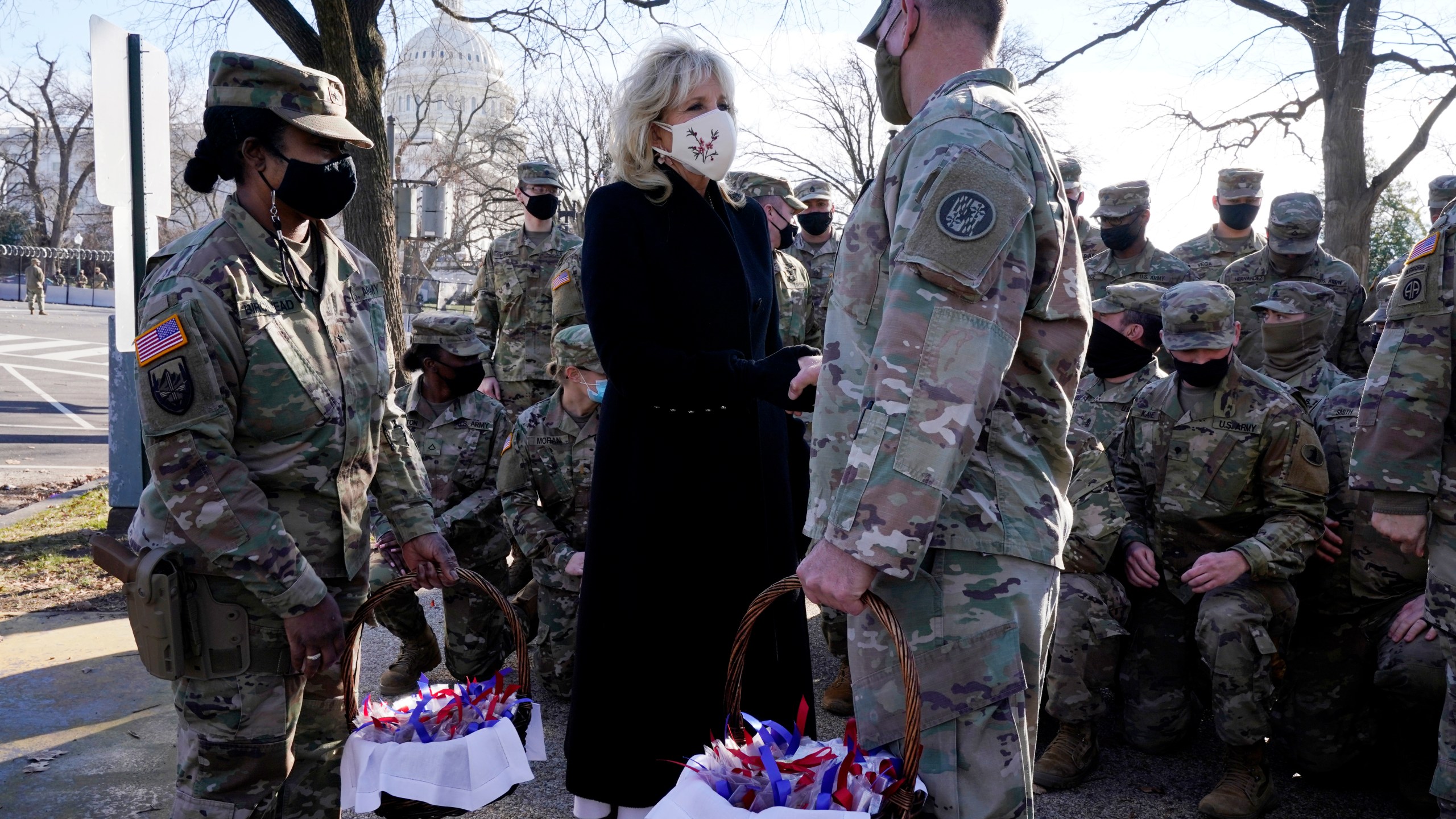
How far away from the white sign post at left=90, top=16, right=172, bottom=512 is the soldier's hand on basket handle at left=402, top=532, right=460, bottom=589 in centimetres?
331

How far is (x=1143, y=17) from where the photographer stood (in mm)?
13430

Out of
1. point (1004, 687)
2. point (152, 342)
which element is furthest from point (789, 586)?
point (152, 342)

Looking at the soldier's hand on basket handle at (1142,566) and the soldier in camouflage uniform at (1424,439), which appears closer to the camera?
the soldier in camouflage uniform at (1424,439)

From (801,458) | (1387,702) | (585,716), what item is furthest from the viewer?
(1387,702)

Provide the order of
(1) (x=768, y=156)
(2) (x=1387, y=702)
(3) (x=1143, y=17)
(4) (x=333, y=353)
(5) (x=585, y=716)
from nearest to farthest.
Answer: (4) (x=333, y=353) < (5) (x=585, y=716) < (2) (x=1387, y=702) < (3) (x=1143, y=17) < (1) (x=768, y=156)

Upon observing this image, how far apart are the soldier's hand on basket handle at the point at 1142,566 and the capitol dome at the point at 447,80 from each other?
894 cm

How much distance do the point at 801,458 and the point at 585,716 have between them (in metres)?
0.93

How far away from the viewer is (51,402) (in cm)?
1439

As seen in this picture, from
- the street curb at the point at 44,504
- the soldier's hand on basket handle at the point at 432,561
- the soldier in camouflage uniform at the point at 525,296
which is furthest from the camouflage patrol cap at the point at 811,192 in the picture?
the street curb at the point at 44,504

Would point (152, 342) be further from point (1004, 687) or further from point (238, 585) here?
point (1004, 687)

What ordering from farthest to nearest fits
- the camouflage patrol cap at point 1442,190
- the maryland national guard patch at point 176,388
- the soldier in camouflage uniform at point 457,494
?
the camouflage patrol cap at point 1442,190 → the soldier in camouflage uniform at point 457,494 → the maryland national guard patch at point 176,388

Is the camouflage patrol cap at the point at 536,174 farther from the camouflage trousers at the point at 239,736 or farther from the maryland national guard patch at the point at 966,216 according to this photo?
the maryland national guard patch at the point at 966,216

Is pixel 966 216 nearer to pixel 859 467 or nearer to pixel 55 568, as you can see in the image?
pixel 859 467

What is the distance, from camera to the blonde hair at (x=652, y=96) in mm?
2713
